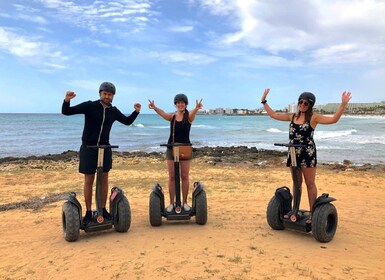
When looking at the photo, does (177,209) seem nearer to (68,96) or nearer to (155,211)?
(155,211)

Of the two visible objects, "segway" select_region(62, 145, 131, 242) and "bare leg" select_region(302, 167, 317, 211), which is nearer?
"segway" select_region(62, 145, 131, 242)

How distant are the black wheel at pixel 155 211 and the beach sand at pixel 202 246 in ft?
0.35

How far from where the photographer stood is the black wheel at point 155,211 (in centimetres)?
565

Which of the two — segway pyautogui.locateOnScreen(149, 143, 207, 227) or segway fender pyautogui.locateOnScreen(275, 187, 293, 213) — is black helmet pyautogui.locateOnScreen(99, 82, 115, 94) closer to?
segway pyautogui.locateOnScreen(149, 143, 207, 227)

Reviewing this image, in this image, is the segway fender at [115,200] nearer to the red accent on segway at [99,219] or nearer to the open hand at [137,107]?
the red accent on segway at [99,219]

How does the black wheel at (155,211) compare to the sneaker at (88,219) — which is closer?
the sneaker at (88,219)

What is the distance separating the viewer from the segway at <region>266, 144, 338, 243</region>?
498 cm

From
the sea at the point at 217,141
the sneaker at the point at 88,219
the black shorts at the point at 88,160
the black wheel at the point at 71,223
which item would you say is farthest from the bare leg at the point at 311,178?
the sea at the point at 217,141

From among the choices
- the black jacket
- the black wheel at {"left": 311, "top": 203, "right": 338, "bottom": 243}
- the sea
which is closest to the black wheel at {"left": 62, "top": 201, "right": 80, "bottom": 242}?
the black jacket

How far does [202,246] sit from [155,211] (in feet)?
3.75

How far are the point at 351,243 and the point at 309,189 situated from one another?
3.03ft

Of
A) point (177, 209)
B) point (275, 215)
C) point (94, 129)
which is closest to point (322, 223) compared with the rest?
→ point (275, 215)

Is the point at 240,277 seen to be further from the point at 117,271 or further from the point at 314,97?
the point at 314,97

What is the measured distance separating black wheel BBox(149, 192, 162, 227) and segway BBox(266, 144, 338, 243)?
5.58 ft
